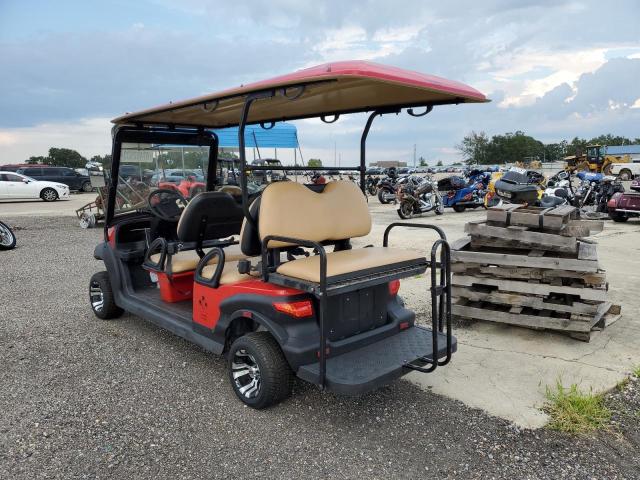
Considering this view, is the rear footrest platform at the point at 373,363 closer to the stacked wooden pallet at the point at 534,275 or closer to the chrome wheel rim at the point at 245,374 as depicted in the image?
the chrome wheel rim at the point at 245,374

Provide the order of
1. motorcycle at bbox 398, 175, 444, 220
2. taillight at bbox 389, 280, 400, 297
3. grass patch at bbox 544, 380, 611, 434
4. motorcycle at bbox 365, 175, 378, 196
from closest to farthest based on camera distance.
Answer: grass patch at bbox 544, 380, 611, 434 < taillight at bbox 389, 280, 400, 297 < motorcycle at bbox 398, 175, 444, 220 < motorcycle at bbox 365, 175, 378, 196

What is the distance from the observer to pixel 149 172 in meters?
4.46

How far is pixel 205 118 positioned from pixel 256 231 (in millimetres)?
1642

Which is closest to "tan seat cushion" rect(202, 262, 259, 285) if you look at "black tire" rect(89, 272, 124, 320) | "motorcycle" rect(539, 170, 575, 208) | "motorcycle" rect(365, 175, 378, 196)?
"black tire" rect(89, 272, 124, 320)

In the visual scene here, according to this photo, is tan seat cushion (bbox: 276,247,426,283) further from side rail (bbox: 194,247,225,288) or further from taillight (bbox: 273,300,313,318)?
side rail (bbox: 194,247,225,288)

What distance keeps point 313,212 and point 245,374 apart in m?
1.18

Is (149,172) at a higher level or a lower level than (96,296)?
higher

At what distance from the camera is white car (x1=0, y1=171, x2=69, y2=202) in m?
18.5

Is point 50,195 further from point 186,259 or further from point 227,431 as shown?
point 227,431

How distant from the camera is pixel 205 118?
4332 mm

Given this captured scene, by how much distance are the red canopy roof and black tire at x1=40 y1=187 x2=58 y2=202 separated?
1781 cm

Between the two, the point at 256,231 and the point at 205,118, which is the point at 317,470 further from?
the point at 205,118

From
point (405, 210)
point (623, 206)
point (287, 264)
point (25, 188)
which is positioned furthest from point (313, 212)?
point (25, 188)

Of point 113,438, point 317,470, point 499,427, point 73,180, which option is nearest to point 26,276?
point 113,438
